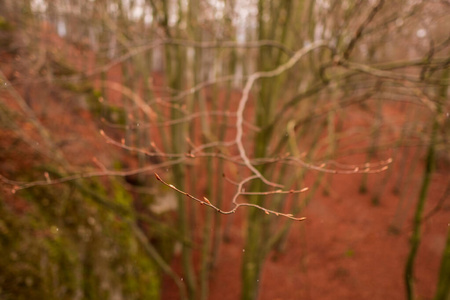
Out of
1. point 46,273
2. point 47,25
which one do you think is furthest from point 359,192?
point 47,25

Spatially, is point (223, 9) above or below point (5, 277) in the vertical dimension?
above

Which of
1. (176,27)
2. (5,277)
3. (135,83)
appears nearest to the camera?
(5,277)

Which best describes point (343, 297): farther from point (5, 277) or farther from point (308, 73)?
point (5, 277)

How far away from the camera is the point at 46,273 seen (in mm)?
3549

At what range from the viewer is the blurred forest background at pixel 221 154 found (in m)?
2.82

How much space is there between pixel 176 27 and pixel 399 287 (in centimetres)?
655

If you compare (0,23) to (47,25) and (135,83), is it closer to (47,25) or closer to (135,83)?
(47,25)

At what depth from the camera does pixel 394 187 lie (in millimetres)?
10188

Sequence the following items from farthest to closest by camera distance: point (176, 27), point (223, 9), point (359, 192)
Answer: point (359, 192), point (223, 9), point (176, 27)

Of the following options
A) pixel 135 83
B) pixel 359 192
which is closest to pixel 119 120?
pixel 135 83

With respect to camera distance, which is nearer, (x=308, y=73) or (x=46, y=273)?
(x=46, y=273)

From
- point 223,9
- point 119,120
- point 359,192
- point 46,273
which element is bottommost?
point 359,192

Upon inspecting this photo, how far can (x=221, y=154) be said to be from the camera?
169 cm

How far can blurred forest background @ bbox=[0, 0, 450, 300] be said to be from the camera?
111 inches
